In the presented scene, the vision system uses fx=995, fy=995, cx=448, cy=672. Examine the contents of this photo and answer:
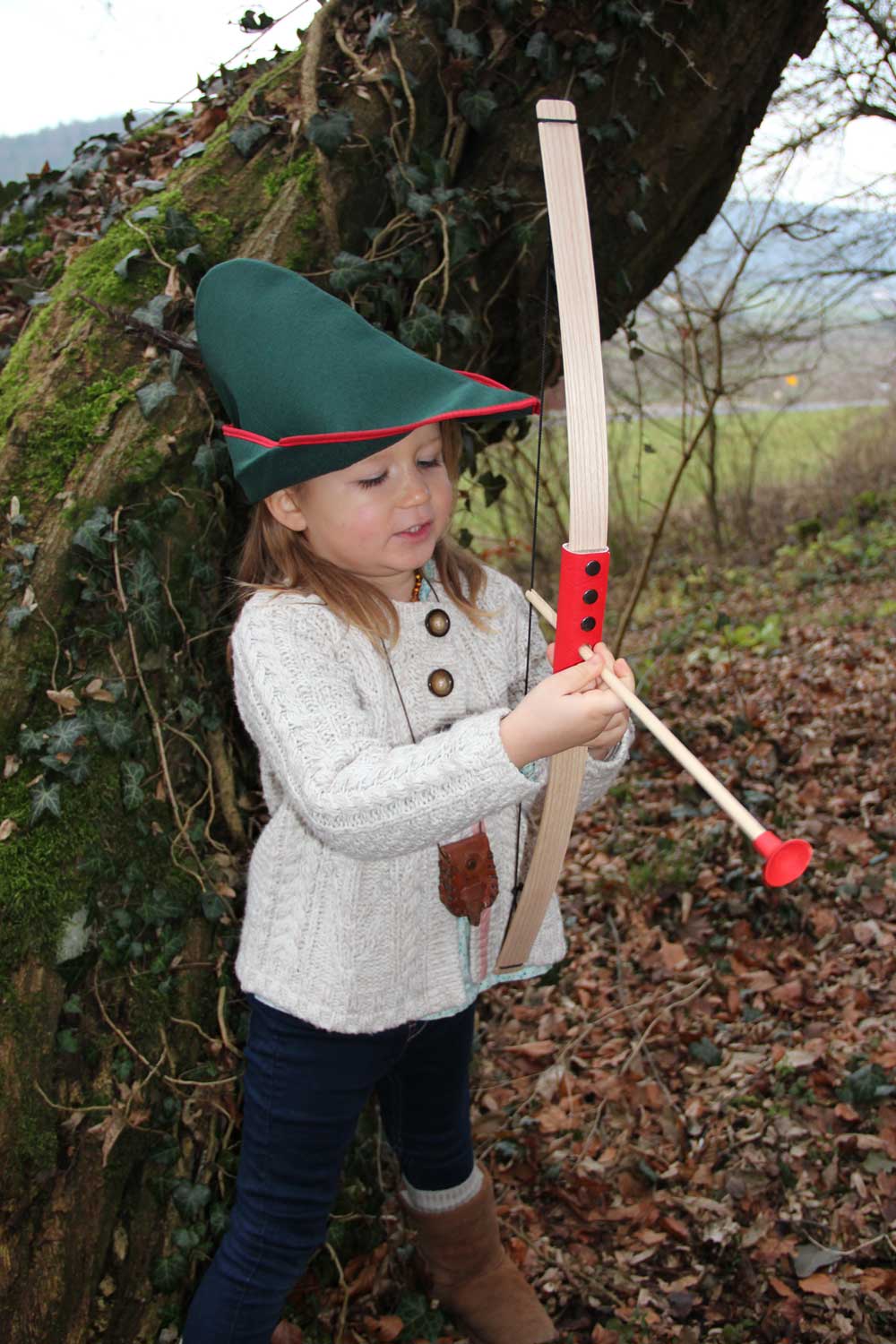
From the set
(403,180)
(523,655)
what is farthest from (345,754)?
(403,180)

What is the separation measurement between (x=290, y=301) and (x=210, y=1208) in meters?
1.68

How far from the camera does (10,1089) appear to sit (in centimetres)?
165

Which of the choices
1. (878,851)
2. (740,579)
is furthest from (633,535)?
(878,851)

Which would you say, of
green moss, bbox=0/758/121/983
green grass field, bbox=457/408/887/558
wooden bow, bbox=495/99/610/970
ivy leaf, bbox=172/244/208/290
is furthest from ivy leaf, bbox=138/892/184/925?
green grass field, bbox=457/408/887/558

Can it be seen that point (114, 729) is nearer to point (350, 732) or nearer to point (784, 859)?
point (350, 732)

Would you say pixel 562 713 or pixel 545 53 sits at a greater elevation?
pixel 545 53

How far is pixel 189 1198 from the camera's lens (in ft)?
6.20

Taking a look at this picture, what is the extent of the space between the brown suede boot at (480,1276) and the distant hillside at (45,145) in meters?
2.60

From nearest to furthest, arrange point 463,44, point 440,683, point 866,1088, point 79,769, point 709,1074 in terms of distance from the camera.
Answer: point 440,683 < point 79,769 < point 463,44 < point 866,1088 < point 709,1074

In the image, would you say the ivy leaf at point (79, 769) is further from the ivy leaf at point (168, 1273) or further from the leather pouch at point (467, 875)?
the ivy leaf at point (168, 1273)

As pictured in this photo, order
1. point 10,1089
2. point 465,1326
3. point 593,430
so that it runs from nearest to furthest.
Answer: point 593,430 → point 10,1089 → point 465,1326

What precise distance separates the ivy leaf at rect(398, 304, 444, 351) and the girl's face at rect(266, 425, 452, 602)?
0.60m

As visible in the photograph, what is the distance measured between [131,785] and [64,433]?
663mm

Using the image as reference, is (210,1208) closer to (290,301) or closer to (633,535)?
(290,301)
